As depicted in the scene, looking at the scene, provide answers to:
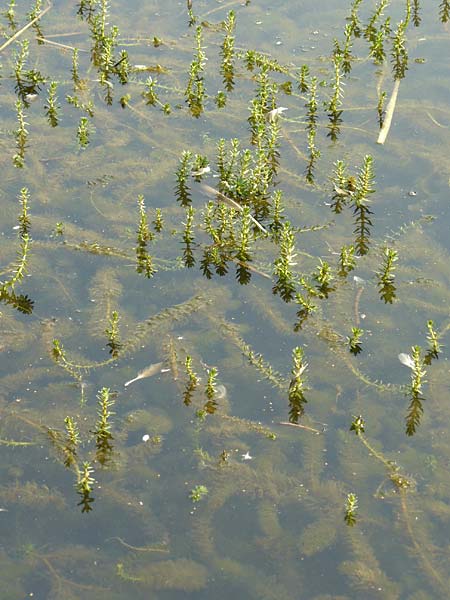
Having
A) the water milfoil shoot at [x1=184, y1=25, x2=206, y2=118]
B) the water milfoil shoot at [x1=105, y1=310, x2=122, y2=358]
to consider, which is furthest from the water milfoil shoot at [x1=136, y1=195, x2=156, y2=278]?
the water milfoil shoot at [x1=184, y1=25, x2=206, y2=118]

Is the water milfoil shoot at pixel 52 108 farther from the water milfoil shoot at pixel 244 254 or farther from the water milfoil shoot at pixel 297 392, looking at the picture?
the water milfoil shoot at pixel 297 392

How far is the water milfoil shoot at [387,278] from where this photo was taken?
7005 mm

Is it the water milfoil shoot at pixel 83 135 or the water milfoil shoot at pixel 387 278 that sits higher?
the water milfoil shoot at pixel 83 135

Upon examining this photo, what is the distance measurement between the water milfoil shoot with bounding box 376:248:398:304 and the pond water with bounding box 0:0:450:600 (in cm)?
5

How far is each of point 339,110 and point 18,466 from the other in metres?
5.40

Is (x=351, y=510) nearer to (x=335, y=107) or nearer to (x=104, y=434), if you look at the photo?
(x=104, y=434)

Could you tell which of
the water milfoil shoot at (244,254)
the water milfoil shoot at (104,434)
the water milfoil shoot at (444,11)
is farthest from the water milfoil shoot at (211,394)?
the water milfoil shoot at (444,11)

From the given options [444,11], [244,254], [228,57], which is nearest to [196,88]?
[228,57]

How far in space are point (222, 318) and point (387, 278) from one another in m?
1.47

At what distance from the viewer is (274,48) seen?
34.0ft

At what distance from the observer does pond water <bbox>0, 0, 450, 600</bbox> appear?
5348 mm

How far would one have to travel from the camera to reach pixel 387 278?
715 centimetres

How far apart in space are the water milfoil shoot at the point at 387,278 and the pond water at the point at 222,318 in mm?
45

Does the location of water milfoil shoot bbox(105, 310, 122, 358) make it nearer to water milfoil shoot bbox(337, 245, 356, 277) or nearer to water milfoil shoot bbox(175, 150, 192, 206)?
water milfoil shoot bbox(175, 150, 192, 206)
